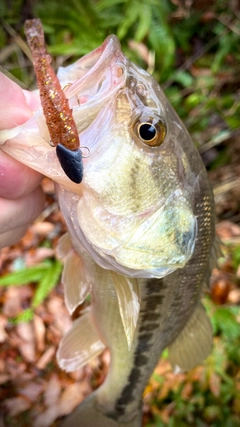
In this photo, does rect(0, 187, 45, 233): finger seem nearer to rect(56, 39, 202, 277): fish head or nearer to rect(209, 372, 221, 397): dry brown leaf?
rect(56, 39, 202, 277): fish head

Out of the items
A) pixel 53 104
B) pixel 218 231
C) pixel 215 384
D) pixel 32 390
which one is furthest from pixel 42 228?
pixel 53 104

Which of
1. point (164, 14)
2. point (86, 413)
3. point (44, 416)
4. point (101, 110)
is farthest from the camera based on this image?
point (164, 14)

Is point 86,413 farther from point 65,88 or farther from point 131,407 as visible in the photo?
point 65,88

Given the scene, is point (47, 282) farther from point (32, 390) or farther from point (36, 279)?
point (32, 390)

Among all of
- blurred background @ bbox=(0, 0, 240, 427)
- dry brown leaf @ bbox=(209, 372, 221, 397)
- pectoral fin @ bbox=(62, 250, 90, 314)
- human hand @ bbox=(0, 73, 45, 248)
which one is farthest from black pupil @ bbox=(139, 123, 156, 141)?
dry brown leaf @ bbox=(209, 372, 221, 397)

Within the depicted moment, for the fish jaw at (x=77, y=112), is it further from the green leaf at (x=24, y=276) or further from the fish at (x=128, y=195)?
the green leaf at (x=24, y=276)

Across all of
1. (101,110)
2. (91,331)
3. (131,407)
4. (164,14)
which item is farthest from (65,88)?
(164,14)
